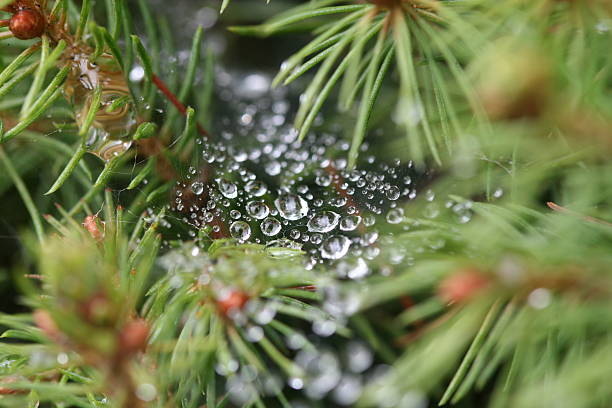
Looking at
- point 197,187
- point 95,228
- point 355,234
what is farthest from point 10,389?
point 355,234

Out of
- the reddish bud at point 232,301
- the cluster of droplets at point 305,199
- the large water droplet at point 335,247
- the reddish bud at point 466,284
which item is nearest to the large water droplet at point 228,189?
the cluster of droplets at point 305,199

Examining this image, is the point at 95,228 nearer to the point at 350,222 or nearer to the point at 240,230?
the point at 240,230

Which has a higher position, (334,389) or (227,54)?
(227,54)

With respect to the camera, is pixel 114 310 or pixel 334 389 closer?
pixel 114 310

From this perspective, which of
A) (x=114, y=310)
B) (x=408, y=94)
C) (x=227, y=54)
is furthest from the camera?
(x=227, y=54)

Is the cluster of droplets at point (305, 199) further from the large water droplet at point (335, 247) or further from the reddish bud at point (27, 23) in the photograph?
the reddish bud at point (27, 23)

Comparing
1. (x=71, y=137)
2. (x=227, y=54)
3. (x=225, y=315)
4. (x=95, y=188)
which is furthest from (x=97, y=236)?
(x=227, y=54)

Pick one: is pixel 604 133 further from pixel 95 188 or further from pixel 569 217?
pixel 95 188

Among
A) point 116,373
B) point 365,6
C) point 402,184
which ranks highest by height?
point 365,6
